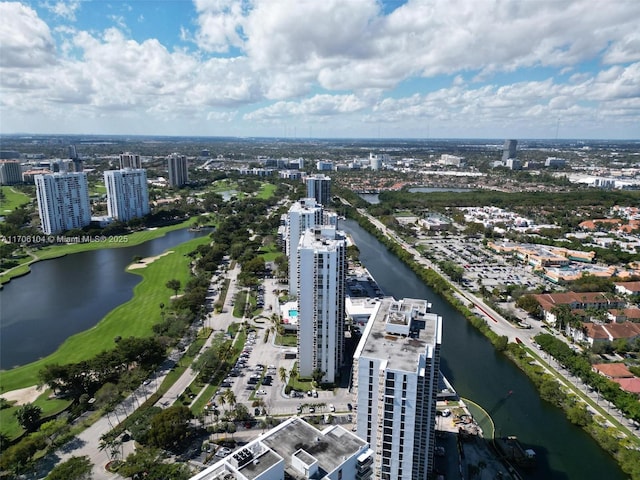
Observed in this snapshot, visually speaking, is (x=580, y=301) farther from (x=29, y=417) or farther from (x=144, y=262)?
(x=144, y=262)

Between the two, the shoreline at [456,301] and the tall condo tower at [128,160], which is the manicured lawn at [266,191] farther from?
the shoreline at [456,301]

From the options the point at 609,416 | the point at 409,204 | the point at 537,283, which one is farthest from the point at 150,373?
the point at 409,204

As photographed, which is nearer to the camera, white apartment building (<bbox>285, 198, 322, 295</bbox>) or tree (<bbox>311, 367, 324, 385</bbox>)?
tree (<bbox>311, 367, 324, 385</bbox>)

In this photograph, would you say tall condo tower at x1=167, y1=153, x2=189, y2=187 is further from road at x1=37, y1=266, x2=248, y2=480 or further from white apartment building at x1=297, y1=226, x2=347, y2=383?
white apartment building at x1=297, y1=226, x2=347, y2=383

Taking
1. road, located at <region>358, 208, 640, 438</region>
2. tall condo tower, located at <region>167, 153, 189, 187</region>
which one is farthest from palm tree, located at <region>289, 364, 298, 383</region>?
tall condo tower, located at <region>167, 153, 189, 187</region>

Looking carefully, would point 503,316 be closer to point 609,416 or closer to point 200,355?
point 609,416

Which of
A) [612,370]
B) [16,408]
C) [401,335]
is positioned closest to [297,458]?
[401,335]

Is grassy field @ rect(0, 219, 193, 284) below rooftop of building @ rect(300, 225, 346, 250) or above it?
below
